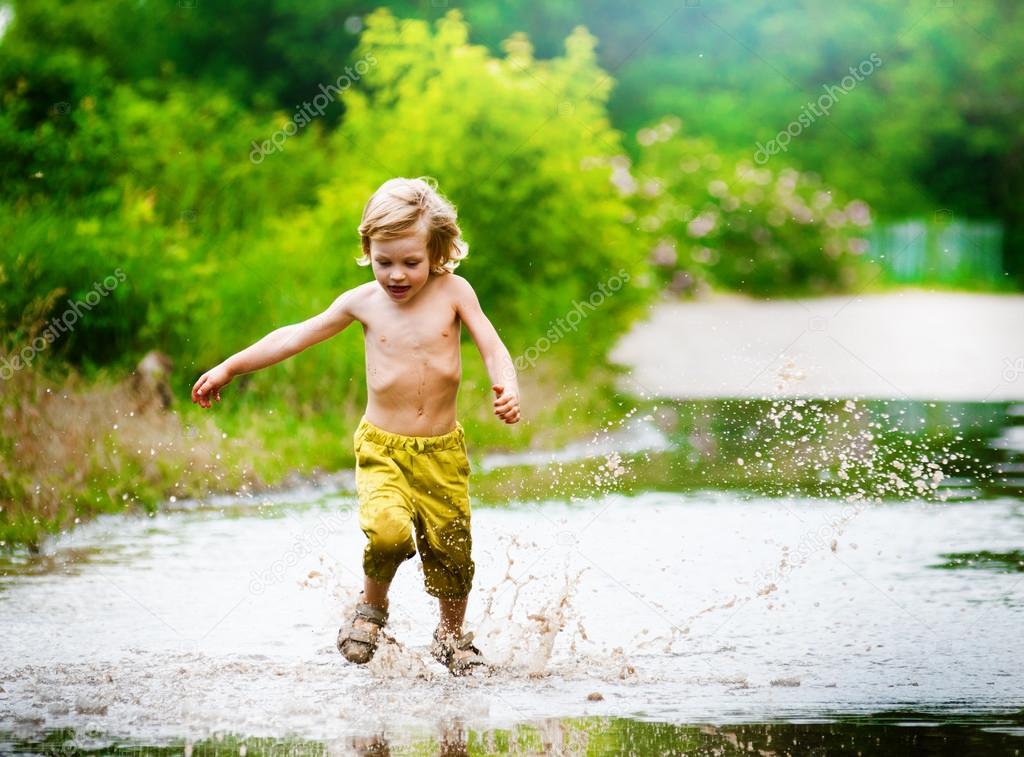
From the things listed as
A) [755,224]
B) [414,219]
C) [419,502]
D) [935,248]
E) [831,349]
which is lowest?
[419,502]

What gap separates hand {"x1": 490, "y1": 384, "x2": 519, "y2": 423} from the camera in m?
5.23

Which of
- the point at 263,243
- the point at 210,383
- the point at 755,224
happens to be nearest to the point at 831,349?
the point at 263,243

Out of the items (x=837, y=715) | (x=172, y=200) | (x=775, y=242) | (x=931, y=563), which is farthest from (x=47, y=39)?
(x=837, y=715)

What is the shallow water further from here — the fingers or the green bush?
the green bush

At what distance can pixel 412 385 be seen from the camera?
5.61 meters

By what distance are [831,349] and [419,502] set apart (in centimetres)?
1393

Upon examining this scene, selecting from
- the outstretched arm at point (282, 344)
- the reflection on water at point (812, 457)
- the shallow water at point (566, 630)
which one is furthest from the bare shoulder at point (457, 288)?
the reflection on water at point (812, 457)

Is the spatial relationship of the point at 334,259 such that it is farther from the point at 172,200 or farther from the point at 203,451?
the point at 203,451

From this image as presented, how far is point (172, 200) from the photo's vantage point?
14.8 metres

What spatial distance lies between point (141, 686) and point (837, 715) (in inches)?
84.2

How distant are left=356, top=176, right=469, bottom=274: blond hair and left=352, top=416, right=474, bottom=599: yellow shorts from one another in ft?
1.95

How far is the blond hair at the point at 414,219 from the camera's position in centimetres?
552

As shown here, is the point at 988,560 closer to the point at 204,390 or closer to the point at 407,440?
the point at 407,440

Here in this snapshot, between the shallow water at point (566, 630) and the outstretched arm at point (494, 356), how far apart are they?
888mm
